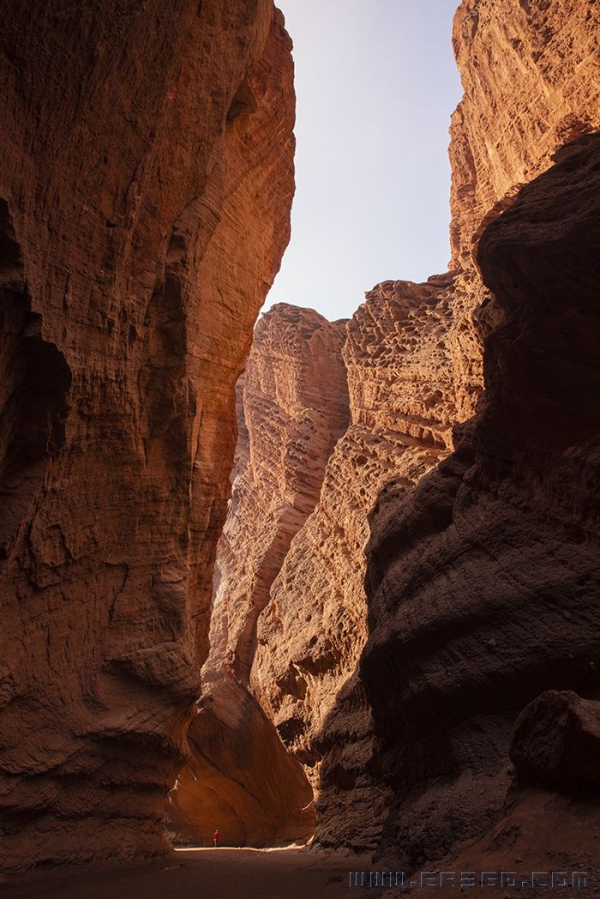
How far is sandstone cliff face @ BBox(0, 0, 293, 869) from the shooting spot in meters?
6.52

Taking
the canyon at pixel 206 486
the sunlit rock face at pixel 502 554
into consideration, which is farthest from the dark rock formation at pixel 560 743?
the sunlit rock face at pixel 502 554

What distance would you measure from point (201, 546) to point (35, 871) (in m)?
6.07

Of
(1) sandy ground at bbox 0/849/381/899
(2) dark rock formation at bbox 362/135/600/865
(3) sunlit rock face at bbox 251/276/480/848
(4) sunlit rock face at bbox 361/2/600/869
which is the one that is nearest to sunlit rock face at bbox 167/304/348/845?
(3) sunlit rock face at bbox 251/276/480/848

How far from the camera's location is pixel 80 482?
28.1 feet

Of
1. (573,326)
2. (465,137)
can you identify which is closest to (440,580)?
(573,326)

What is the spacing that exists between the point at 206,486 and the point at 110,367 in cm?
421

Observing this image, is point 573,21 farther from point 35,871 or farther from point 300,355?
point 35,871

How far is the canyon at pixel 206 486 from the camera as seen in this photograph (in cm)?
597

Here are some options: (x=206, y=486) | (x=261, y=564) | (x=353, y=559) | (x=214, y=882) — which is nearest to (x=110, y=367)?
(x=206, y=486)

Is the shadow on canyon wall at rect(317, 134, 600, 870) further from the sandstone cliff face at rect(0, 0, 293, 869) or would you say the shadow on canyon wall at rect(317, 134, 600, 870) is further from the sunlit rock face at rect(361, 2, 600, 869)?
the sandstone cliff face at rect(0, 0, 293, 869)

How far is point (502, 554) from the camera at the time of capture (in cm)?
691

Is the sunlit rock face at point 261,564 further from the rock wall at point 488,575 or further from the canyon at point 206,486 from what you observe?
the rock wall at point 488,575

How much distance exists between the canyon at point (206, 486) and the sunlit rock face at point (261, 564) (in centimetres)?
528

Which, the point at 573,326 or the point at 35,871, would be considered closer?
the point at 573,326
